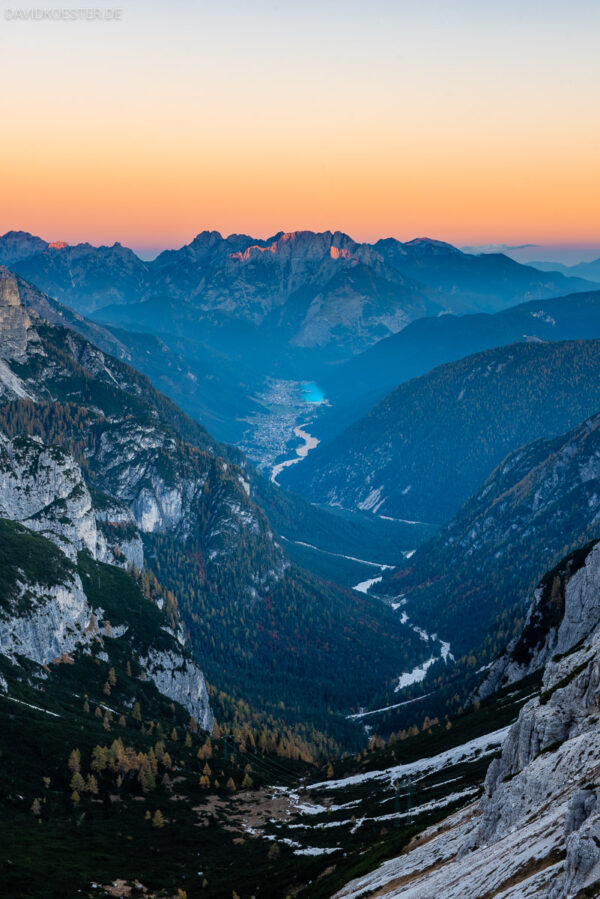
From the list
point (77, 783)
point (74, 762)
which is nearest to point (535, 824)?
point (77, 783)

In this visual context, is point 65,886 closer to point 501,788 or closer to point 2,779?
point 2,779

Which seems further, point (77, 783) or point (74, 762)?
point (74, 762)

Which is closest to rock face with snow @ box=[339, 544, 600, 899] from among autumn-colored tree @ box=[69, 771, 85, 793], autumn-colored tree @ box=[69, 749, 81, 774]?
autumn-colored tree @ box=[69, 771, 85, 793]

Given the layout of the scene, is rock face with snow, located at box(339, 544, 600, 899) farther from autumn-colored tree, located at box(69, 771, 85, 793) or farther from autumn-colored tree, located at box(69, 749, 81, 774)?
autumn-colored tree, located at box(69, 749, 81, 774)

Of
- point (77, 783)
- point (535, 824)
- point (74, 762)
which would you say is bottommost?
point (535, 824)

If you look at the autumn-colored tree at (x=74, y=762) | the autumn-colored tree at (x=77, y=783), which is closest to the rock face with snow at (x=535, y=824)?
the autumn-colored tree at (x=77, y=783)

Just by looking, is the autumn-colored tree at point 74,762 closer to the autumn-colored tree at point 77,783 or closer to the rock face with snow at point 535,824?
the autumn-colored tree at point 77,783

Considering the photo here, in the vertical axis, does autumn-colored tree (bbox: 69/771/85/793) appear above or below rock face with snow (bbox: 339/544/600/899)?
above

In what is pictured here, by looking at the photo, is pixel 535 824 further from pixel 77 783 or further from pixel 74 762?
pixel 74 762
